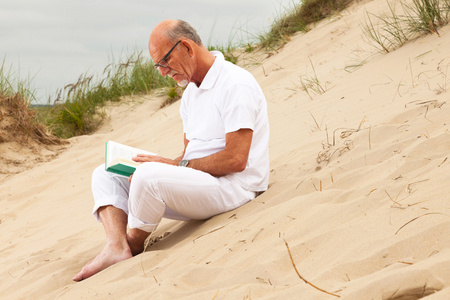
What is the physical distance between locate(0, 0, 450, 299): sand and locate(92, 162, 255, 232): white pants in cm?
10

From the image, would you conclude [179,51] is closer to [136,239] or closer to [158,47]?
[158,47]

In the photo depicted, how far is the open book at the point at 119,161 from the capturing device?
3283 mm

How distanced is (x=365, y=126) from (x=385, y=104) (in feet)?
1.99

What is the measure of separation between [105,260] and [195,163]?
763 millimetres

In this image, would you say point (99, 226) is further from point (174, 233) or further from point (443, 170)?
point (443, 170)

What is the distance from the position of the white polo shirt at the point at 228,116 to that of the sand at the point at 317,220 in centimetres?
19

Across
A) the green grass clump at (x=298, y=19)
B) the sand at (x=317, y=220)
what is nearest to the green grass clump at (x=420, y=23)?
the sand at (x=317, y=220)

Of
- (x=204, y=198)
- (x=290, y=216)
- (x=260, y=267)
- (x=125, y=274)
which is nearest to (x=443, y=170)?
(x=290, y=216)

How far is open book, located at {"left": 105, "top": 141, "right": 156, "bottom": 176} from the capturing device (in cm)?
→ 328

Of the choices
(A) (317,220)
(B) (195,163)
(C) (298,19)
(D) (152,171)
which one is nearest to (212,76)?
(B) (195,163)

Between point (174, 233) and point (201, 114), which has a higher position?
point (201, 114)

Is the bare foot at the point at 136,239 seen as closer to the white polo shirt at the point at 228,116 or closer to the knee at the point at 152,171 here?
the knee at the point at 152,171

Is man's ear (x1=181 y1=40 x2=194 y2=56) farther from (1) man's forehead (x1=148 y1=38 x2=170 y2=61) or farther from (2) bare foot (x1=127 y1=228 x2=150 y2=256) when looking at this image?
(2) bare foot (x1=127 y1=228 x2=150 y2=256)

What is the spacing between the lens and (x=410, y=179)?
9.14 feet
